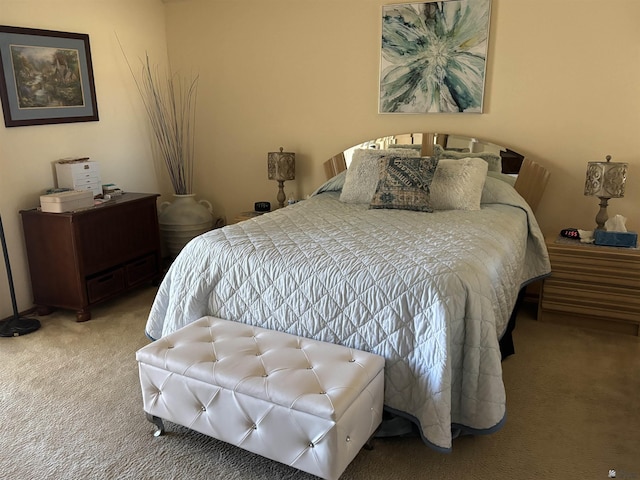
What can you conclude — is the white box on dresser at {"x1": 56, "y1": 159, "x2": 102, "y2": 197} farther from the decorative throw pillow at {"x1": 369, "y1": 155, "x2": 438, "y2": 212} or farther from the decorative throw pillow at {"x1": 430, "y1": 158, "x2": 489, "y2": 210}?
the decorative throw pillow at {"x1": 430, "y1": 158, "x2": 489, "y2": 210}

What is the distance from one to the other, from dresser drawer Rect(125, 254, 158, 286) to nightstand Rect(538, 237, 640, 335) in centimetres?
285

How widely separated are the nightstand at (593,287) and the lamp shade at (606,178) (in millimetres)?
343

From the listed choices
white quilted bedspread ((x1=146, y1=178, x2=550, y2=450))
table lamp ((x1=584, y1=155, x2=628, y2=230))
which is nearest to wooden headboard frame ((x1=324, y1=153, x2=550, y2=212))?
table lamp ((x1=584, y1=155, x2=628, y2=230))

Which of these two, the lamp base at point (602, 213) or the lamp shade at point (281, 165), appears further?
the lamp shade at point (281, 165)

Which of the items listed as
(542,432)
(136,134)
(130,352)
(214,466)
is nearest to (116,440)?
(214,466)

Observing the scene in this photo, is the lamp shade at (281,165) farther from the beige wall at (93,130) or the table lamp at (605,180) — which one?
the table lamp at (605,180)

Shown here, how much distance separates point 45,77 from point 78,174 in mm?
682

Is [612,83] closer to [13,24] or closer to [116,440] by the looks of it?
[116,440]

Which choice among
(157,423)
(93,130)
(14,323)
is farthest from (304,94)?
(157,423)

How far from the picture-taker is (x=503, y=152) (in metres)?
3.66

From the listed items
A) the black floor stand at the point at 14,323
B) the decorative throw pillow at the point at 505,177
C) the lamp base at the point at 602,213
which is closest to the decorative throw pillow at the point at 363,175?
the decorative throw pillow at the point at 505,177

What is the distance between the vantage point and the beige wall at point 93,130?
3393mm

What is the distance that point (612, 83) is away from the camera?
133 inches

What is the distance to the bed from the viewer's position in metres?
2.00
